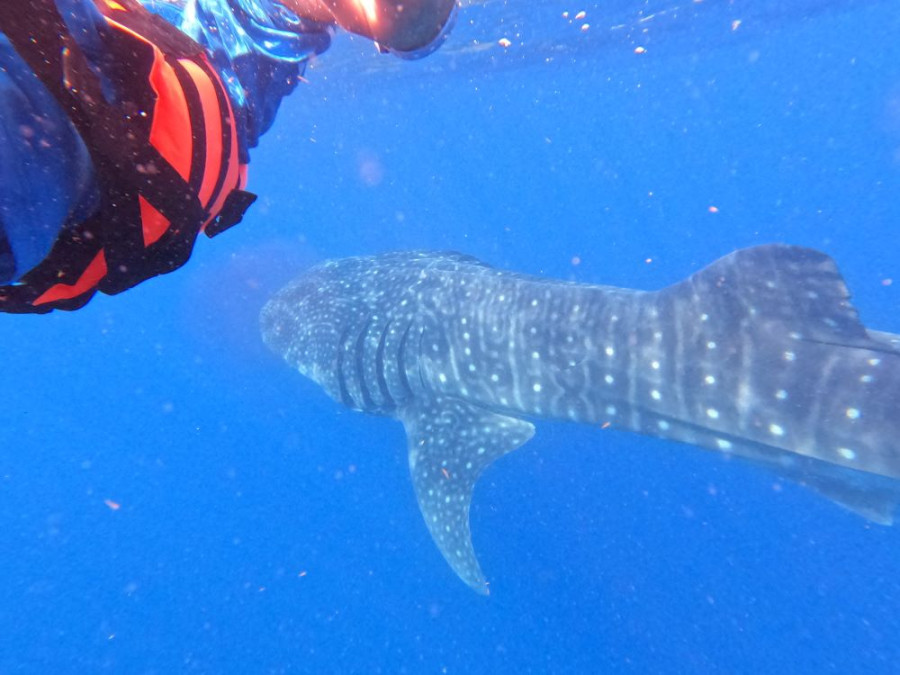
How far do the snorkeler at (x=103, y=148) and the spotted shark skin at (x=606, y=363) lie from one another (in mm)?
3432

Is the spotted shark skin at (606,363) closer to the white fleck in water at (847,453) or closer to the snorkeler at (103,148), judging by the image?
the white fleck in water at (847,453)

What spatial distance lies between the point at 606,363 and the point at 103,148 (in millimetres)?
4329

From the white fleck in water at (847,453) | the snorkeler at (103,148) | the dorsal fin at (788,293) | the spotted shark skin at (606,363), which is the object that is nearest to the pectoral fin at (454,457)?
the spotted shark skin at (606,363)


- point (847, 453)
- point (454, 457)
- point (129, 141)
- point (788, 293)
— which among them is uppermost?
point (788, 293)

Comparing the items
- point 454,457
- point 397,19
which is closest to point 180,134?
point 397,19

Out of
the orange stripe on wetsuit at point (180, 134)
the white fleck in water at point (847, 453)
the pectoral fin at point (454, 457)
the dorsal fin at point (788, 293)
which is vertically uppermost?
the dorsal fin at point (788, 293)

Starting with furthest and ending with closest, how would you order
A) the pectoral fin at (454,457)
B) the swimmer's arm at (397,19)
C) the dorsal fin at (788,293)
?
the pectoral fin at (454,457) → the dorsal fin at (788,293) → the swimmer's arm at (397,19)

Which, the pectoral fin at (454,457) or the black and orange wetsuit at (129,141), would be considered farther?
the pectoral fin at (454,457)

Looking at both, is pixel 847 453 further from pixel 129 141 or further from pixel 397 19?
pixel 129 141

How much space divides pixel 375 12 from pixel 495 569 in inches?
256

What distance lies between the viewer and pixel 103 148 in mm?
1299

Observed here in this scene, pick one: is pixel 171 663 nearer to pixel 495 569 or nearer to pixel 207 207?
pixel 495 569

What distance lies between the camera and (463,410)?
585 cm

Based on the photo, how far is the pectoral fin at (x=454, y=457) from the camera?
5.40 m
